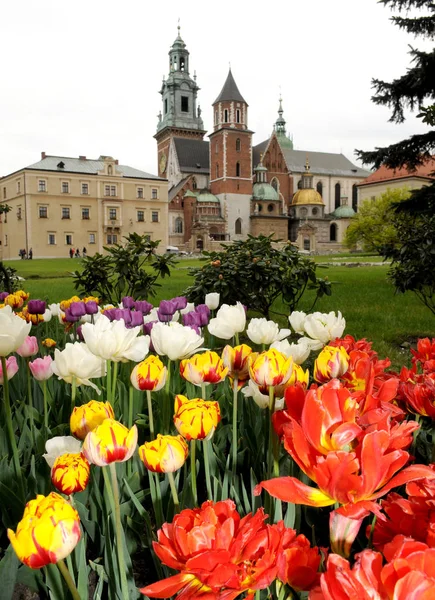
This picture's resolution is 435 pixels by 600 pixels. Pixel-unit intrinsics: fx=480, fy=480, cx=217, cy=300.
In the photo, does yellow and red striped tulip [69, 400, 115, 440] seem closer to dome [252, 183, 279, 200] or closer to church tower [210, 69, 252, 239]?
church tower [210, 69, 252, 239]

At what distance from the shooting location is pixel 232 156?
1897 inches

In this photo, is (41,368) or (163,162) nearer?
(41,368)

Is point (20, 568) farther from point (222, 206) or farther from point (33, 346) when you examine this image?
point (222, 206)

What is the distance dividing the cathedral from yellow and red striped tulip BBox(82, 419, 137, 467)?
141 ft

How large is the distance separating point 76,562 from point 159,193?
47.5 metres

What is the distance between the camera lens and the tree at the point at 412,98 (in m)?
10.7

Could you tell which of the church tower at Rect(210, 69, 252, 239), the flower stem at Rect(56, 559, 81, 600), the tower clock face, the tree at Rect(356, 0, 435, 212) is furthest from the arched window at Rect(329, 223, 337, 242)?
the flower stem at Rect(56, 559, 81, 600)

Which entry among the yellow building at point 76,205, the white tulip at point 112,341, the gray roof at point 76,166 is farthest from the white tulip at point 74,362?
the gray roof at point 76,166

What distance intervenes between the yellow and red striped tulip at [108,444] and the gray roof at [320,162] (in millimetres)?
57575

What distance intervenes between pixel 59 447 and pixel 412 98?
41.1 ft

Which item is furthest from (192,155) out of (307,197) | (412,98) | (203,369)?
(203,369)

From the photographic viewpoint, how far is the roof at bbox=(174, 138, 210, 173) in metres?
53.5

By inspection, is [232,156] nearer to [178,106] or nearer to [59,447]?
[178,106]

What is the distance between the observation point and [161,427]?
59.0 inches
